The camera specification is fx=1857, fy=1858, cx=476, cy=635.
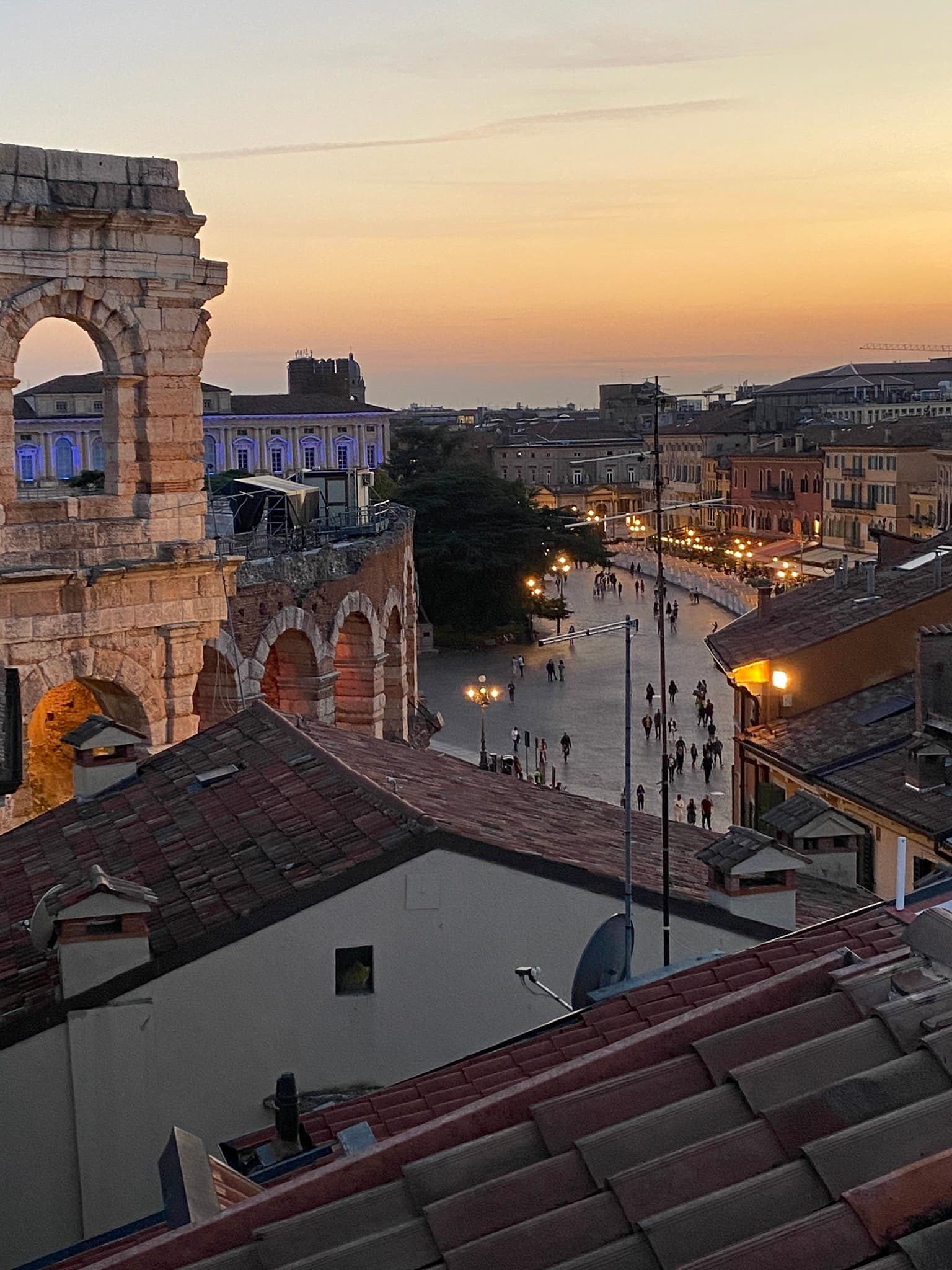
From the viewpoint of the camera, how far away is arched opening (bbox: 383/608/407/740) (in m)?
32.2

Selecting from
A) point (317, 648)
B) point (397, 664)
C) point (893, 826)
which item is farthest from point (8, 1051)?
point (397, 664)

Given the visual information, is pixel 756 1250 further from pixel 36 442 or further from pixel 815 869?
pixel 36 442

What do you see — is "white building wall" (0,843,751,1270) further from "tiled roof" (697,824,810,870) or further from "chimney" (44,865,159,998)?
"tiled roof" (697,824,810,870)

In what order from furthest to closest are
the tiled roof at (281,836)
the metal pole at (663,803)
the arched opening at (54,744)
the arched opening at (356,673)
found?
1. the arched opening at (356,673)
2. the arched opening at (54,744)
3. the tiled roof at (281,836)
4. the metal pole at (663,803)

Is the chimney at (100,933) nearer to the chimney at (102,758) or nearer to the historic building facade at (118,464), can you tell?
the chimney at (102,758)

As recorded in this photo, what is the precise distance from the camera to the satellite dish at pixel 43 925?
10211 millimetres

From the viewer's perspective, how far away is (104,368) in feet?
58.2

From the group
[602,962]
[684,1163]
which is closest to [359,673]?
[602,962]

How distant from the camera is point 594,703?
49.9 m

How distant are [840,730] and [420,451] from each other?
257ft

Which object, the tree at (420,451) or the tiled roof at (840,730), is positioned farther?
the tree at (420,451)

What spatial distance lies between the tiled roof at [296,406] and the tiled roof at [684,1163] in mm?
95002

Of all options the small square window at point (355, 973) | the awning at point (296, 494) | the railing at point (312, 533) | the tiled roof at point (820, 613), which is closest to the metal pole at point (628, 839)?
the small square window at point (355, 973)

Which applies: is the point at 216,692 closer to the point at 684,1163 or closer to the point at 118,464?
the point at 118,464
